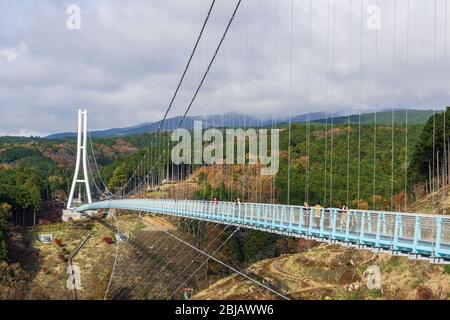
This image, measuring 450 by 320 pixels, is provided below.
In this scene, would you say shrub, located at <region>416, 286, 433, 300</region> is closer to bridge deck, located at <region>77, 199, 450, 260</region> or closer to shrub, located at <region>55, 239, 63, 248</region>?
bridge deck, located at <region>77, 199, 450, 260</region>

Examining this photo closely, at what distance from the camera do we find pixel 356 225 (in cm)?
1538

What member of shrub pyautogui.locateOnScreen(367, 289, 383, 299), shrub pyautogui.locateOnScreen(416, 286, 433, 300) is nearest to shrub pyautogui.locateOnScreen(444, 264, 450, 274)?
shrub pyautogui.locateOnScreen(416, 286, 433, 300)

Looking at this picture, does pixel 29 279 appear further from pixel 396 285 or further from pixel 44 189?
pixel 44 189

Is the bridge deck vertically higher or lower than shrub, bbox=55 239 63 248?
higher

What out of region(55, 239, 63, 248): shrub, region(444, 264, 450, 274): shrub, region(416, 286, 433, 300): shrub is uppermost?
region(444, 264, 450, 274): shrub

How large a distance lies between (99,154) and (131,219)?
3031 inches

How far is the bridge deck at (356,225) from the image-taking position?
41.3 ft

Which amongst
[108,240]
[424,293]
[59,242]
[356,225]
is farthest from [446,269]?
[59,242]

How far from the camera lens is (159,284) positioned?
44.5 m

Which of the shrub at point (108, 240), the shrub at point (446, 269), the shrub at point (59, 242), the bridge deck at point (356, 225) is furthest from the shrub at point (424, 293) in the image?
the shrub at point (59, 242)

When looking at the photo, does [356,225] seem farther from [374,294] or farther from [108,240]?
[108,240]

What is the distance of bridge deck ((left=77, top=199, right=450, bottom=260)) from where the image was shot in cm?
1260

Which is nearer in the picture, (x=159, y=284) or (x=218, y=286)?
(x=218, y=286)

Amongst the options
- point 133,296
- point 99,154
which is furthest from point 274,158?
point 99,154
